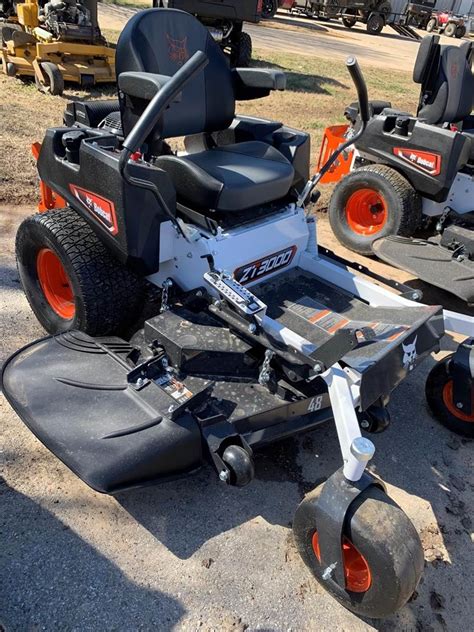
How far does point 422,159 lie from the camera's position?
406 centimetres

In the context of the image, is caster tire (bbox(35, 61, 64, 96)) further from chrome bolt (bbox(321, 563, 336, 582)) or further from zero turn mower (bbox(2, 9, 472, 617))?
chrome bolt (bbox(321, 563, 336, 582))

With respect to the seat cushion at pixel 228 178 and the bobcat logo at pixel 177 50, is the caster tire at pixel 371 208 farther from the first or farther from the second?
the bobcat logo at pixel 177 50

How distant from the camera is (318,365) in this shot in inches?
78.7

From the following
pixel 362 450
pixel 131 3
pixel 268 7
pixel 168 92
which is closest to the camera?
pixel 362 450

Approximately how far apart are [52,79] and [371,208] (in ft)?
14.3

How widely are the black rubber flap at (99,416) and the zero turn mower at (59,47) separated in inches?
223

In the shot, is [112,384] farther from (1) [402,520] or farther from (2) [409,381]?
(2) [409,381]

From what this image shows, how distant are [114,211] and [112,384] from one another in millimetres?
723

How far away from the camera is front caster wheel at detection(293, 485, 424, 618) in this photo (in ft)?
5.51

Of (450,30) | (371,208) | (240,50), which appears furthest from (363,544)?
(450,30)

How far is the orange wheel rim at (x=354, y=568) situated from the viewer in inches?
71.4

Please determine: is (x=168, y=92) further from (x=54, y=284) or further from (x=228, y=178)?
(x=54, y=284)

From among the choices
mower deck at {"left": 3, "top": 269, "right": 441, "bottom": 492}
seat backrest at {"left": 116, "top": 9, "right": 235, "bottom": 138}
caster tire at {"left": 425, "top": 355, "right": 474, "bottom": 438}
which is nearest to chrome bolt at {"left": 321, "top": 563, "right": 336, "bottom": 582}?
mower deck at {"left": 3, "top": 269, "right": 441, "bottom": 492}

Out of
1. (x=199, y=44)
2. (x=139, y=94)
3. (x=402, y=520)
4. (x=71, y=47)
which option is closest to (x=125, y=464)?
(x=402, y=520)
